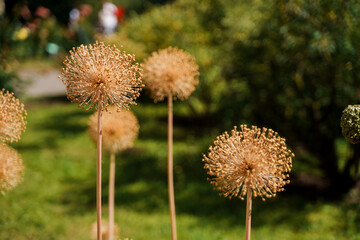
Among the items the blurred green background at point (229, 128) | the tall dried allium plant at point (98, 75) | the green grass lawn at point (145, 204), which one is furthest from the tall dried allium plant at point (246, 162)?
the green grass lawn at point (145, 204)

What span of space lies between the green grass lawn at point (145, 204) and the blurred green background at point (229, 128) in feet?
0.06

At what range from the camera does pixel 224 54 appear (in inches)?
288

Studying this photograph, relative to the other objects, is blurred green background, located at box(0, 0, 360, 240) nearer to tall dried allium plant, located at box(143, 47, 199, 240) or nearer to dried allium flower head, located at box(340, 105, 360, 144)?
tall dried allium plant, located at box(143, 47, 199, 240)

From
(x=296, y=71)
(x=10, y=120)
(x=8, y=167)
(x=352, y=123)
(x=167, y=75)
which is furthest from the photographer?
(x=296, y=71)

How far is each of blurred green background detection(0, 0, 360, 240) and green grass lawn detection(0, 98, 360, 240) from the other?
2 centimetres

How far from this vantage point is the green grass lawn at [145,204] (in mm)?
5176

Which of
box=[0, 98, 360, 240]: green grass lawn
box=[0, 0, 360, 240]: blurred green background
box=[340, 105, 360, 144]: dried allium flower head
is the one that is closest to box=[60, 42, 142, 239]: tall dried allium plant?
box=[340, 105, 360, 144]: dried allium flower head

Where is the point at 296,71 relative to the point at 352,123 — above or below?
above

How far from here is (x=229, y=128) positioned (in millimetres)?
6926

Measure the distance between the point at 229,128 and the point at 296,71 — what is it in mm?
1624

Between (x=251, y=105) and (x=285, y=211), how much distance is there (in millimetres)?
1625

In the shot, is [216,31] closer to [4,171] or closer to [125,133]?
[125,133]

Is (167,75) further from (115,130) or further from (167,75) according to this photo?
(115,130)

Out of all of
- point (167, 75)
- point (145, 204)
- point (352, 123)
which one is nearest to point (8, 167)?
point (167, 75)
